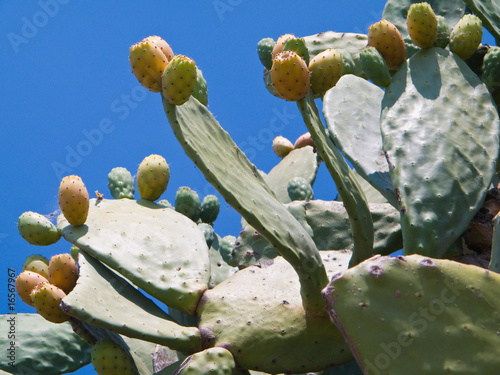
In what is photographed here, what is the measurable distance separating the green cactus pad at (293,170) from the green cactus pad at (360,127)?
570 millimetres

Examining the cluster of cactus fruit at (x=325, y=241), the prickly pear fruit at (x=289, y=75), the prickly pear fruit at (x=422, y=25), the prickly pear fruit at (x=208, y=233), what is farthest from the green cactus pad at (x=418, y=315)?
the prickly pear fruit at (x=208, y=233)

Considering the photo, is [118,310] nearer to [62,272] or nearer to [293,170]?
[62,272]

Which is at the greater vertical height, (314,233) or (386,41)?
→ (386,41)

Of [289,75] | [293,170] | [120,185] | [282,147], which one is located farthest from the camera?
[282,147]

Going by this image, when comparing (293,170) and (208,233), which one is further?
(293,170)

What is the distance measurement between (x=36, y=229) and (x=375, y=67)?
3.05ft

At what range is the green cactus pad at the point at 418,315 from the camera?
1.11 metres

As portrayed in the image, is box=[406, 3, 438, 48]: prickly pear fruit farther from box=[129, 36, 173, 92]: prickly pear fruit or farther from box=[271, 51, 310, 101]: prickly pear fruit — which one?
box=[129, 36, 173, 92]: prickly pear fruit

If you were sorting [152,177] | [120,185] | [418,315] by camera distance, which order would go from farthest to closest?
[120,185] → [152,177] → [418,315]

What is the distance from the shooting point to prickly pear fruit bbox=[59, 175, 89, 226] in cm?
171

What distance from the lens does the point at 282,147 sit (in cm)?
289

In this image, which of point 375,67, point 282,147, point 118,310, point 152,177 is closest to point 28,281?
point 118,310

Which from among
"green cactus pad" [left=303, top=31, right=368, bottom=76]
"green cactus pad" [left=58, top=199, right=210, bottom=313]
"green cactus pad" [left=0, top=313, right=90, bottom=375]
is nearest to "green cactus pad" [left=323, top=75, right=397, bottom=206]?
A: "green cactus pad" [left=303, top=31, right=368, bottom=76]

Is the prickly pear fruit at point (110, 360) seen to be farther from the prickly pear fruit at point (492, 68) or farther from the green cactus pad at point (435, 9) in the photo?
the green cactus pad at point (435, 9)
